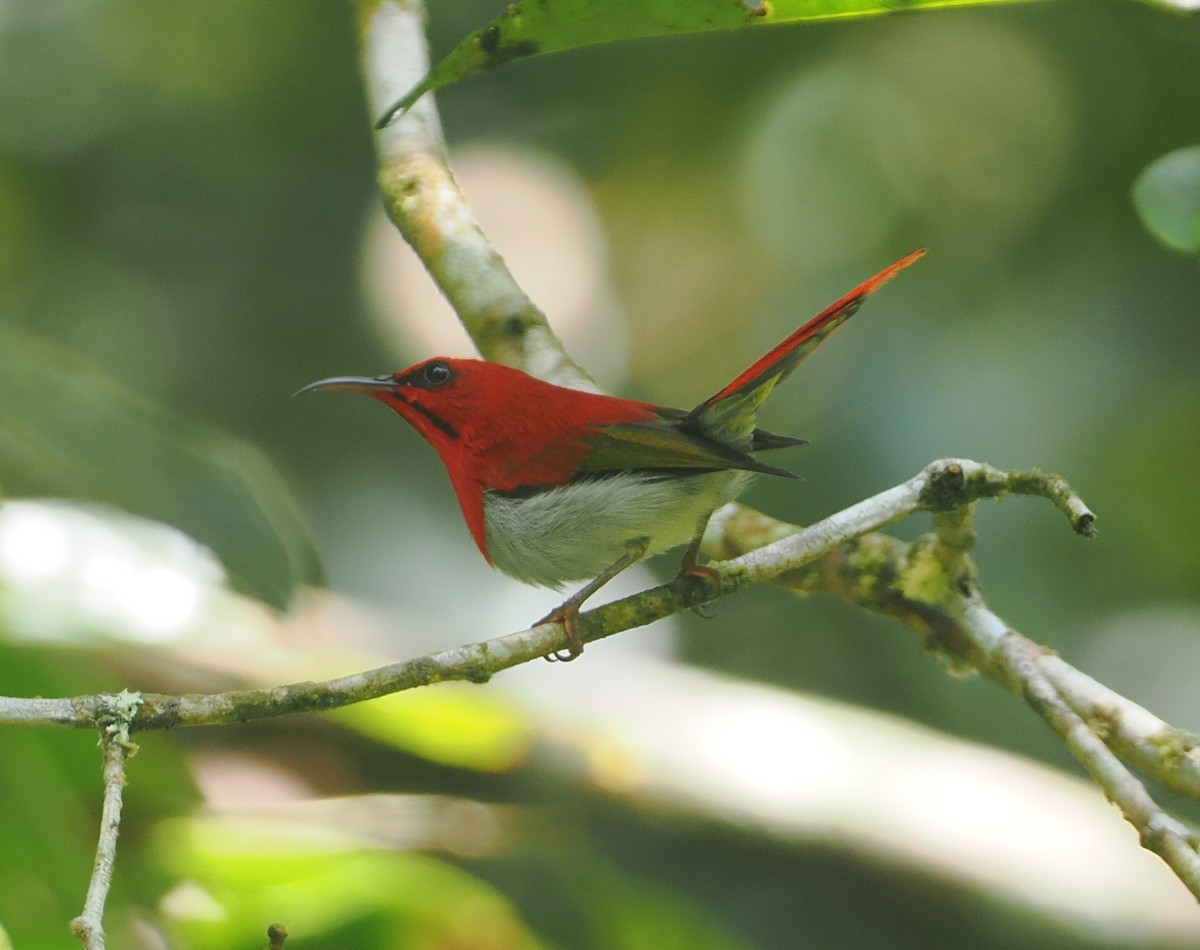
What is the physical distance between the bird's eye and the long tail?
Result: 2.91 feet

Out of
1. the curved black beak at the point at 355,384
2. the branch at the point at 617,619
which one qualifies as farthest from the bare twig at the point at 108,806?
the curved black beak at the point at 355,384

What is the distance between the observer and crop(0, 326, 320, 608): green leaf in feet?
8.34

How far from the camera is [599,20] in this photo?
8.35 ft

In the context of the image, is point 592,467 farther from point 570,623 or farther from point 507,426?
point 570,623

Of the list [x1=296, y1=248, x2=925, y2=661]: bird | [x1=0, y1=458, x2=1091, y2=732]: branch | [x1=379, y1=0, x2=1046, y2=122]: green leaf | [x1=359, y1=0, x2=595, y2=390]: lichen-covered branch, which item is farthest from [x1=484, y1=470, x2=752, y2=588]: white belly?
[x1=379, y1=0, x2=1046, y2=122]: green leaf

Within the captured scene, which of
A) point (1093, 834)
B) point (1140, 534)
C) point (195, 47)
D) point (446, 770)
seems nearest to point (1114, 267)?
point (1140, 534)

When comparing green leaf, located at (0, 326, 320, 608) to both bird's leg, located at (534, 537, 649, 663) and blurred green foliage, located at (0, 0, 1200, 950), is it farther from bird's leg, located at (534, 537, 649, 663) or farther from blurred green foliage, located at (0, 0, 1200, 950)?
blurred green foliage, located at (0, 0, 1200, 950)

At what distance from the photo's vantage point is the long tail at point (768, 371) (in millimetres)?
2689

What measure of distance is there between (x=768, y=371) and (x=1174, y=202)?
893 millimetres

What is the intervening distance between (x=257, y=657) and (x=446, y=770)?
31.3 inches

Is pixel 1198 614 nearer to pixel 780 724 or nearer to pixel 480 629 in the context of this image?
pixel 780 724

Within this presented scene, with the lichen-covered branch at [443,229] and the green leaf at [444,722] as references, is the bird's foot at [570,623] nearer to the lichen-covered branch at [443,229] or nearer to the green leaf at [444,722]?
the lichen-covered branch at [443,229]

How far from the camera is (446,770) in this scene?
15.4ft

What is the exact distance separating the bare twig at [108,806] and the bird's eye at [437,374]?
175cm
